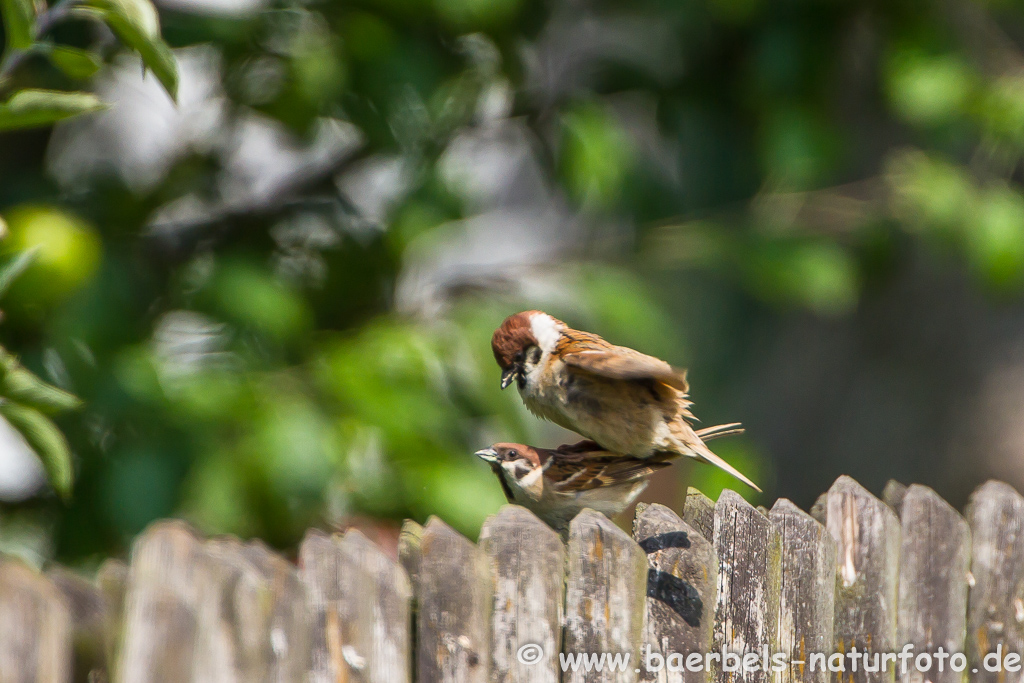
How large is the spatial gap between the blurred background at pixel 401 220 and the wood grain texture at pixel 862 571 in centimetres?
76

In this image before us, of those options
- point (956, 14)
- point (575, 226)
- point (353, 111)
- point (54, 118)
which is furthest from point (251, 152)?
point (956, 14)

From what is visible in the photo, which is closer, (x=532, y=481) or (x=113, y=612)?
(x=113, y=612)

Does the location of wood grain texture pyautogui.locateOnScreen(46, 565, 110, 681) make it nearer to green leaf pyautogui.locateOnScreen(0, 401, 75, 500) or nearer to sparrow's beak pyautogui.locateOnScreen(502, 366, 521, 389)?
green leaf pyautogui.locateOnScreen(0, 401, 75, 500)

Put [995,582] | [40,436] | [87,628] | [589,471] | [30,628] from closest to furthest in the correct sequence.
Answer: [30,628] < [87,628] < [40,436] < [589,471] < [995,582]

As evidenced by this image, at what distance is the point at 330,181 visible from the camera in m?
3.27

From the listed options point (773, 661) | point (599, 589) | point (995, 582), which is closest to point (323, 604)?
point (599, 589)

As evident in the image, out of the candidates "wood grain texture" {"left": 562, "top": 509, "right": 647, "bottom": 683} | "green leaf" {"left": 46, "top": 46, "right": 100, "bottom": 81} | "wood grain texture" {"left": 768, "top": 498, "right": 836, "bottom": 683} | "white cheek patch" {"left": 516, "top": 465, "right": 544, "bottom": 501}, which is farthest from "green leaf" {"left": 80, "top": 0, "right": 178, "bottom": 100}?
"wood grain texture" {"left": 768, "top": 498, "right": 836, "bottom": 683}

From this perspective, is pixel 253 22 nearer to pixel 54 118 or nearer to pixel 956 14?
pixel 54 118

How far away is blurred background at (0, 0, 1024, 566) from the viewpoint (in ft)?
8.23

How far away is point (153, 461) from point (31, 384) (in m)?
0.98

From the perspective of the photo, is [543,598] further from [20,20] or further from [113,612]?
[20,20]

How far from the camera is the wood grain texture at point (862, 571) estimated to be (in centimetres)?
175

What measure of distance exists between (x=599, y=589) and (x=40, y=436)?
0.99m

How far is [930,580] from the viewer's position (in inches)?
71.5
